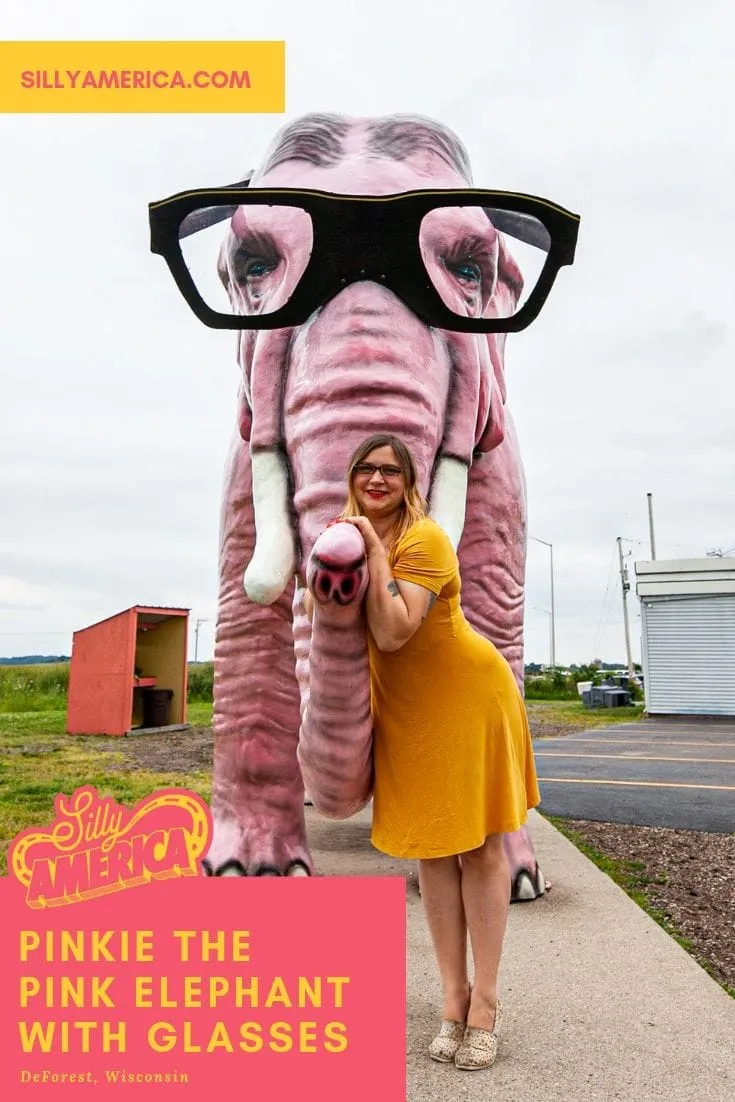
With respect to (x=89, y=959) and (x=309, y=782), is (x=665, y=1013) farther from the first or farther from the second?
(x=89, y=959)

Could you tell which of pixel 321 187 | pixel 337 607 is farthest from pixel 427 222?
pixel 337 607

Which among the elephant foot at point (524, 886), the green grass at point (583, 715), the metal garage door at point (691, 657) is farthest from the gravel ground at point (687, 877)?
the metal garage door at point (691, 657)

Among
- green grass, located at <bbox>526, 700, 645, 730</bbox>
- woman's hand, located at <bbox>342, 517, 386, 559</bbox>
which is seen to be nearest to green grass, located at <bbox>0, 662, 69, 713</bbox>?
green grass, located at <bbox>526, 700, 645, 730</bbox>

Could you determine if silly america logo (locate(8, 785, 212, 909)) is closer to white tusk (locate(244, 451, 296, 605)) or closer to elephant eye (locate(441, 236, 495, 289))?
white tusk (locate(244, 451, 296, 605))

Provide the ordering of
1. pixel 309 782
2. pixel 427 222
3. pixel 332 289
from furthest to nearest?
1. pixel 427 222
2. pixel 332 289
3. pixel 309 782

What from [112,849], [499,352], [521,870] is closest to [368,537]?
[112,849]

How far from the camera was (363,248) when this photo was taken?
94.5 inches

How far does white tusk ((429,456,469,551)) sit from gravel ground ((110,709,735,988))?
158cm

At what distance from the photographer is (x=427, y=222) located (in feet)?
8.74

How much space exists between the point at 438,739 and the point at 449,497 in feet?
2.51

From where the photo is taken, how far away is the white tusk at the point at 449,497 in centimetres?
236

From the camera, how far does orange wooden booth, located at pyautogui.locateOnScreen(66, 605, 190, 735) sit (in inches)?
473

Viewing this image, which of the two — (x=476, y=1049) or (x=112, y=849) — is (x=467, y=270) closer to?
(x=112, y=849)

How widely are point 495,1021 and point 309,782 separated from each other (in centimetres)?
71
